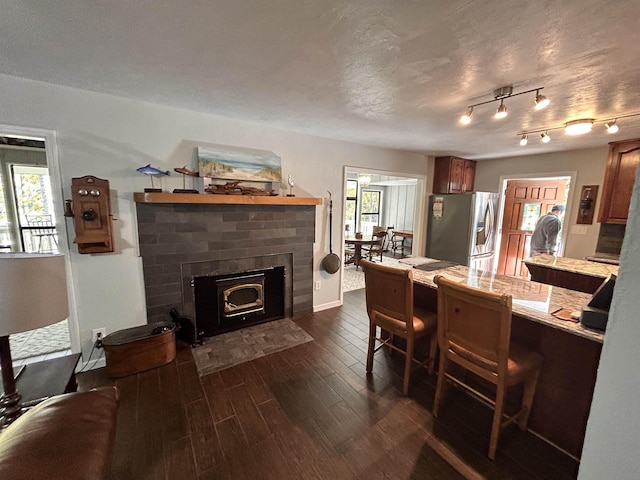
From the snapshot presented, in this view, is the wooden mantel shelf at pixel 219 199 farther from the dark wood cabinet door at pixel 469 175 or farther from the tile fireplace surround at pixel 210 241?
the dark wood cabinet door at pixel 469 175

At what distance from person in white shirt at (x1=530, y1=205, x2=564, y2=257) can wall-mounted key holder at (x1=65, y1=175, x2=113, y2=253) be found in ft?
19.2

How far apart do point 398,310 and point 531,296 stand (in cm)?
91

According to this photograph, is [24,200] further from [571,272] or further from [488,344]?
[571,272]

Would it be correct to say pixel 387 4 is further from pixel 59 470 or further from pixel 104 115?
pixel 104 115

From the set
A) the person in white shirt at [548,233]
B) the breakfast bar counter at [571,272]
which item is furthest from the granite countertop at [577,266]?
the person in white shirt at [548,233]

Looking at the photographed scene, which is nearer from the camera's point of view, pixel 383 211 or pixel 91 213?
pixel 91 213

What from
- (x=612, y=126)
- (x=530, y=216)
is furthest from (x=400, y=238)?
(x=612, y=126)

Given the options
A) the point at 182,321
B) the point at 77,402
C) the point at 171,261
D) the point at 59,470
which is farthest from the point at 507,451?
the point at 171,261

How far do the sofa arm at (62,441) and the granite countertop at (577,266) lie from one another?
12.8 ft

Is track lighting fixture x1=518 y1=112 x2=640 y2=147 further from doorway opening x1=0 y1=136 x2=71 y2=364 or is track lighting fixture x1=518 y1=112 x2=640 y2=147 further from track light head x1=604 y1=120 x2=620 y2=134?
doorway opening x1=0 y1=136 x2=71 y2=364

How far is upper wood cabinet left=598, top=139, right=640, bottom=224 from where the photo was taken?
3137 mm

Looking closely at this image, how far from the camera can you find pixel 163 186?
2.54 metres

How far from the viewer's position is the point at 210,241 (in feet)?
9.22

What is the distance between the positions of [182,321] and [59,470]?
205 centimetres
